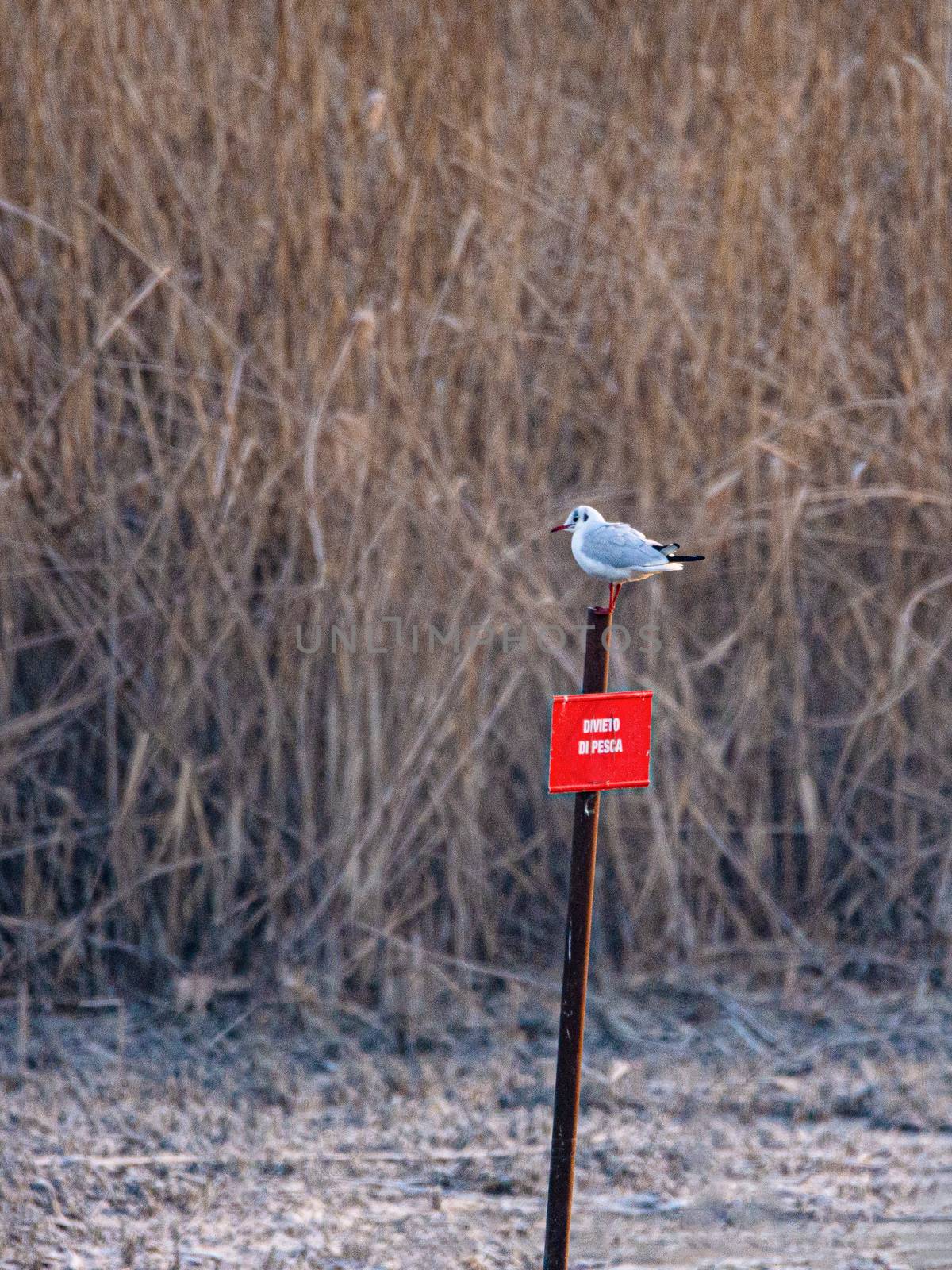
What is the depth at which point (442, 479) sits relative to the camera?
13.8 feet

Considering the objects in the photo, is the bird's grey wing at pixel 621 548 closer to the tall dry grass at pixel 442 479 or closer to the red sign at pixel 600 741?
the red sign at pixel 600 741

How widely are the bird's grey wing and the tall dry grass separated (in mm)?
1649

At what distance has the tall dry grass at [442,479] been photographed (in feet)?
13.8

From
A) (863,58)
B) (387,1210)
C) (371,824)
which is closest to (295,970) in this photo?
(371,824)

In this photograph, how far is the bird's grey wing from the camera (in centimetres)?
251

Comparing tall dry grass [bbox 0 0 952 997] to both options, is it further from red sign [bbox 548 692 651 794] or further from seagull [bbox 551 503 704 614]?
red sign [bbox 548 692 651 794]

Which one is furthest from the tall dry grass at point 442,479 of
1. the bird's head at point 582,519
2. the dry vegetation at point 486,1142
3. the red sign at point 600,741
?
the red sign at point 600,741

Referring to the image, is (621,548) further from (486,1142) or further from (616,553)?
(486,1142)

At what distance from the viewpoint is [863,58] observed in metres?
4.91

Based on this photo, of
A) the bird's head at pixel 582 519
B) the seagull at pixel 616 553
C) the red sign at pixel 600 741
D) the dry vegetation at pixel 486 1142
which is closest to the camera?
the red sign at pixel 600 741

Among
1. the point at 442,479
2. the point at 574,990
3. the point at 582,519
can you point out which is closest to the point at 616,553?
the point at 582,519

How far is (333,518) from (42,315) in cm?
91

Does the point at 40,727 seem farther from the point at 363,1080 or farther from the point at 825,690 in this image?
the point at 825,690

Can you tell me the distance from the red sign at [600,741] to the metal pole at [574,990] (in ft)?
0.12
